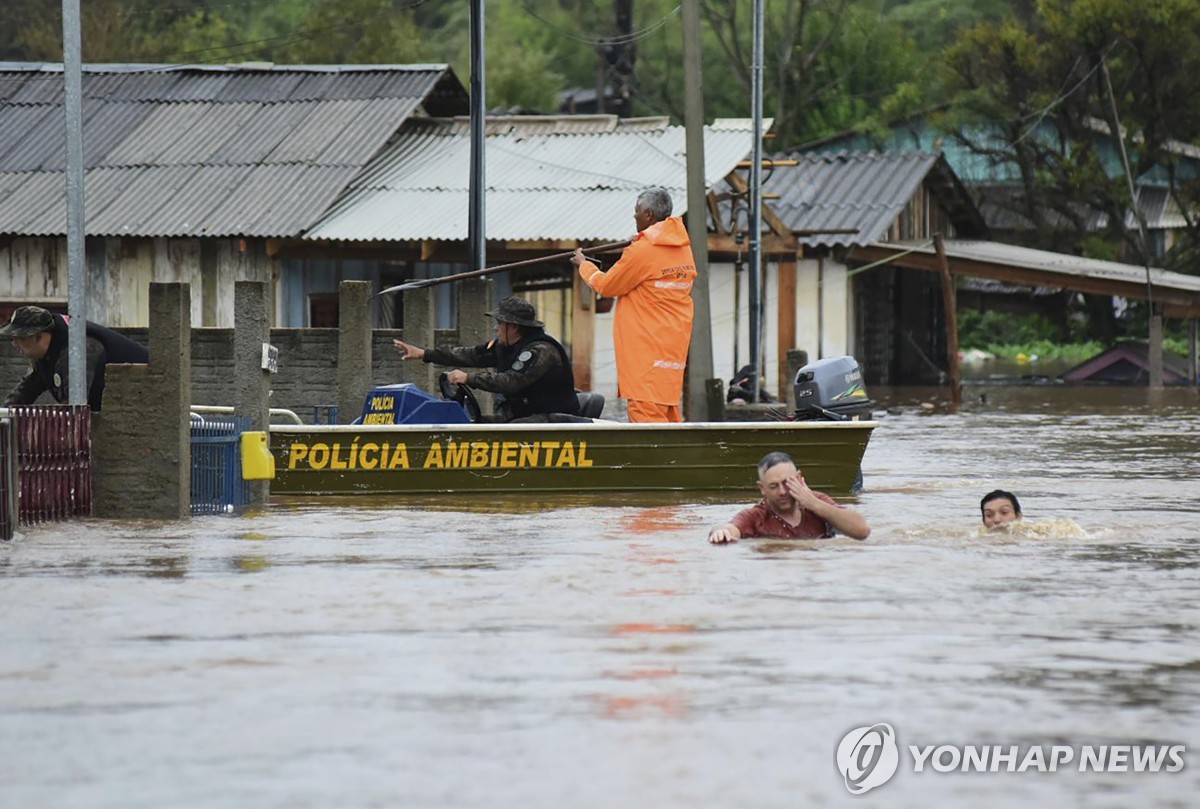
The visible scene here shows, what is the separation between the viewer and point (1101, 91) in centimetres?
4725

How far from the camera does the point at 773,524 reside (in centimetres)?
1250

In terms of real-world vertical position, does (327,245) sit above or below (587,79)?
below

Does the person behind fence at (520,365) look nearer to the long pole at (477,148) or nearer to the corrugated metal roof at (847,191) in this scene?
the long pole at (477,148)

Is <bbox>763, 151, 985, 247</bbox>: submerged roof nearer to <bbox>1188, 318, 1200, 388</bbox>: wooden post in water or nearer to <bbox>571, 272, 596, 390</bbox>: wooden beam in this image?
<bbox>1188, 318, 1200, 388</bbox>: wooden post in water

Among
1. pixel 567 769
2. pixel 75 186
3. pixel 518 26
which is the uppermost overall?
pixel 518 26

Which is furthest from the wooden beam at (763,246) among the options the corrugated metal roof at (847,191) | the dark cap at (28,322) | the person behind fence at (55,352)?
the dark cap at (28,322)

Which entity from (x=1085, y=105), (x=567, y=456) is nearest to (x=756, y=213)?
(x=567, y=456)

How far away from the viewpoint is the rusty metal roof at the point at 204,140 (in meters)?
28.0

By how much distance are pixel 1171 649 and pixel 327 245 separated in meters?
20.5

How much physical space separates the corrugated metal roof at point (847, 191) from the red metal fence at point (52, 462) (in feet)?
77.7

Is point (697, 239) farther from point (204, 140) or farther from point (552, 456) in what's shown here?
point (552, 456)

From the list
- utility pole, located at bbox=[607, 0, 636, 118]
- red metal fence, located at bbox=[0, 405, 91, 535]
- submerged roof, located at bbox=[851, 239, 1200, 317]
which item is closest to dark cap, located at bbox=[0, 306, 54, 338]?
red metal fence, located at bbox=[0, 405, 91, 535]

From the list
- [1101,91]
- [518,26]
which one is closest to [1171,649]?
[1101,91]

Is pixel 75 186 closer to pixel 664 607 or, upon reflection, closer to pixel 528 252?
pixel 664 607
